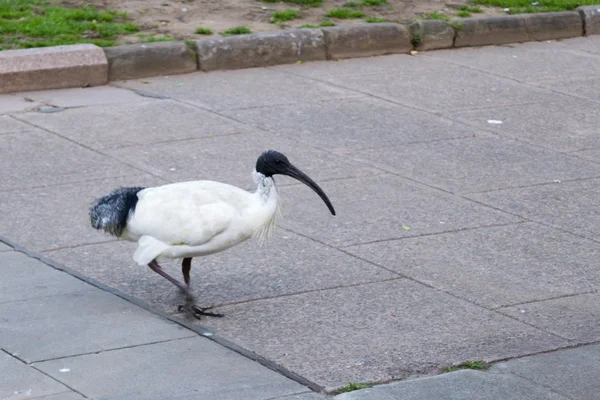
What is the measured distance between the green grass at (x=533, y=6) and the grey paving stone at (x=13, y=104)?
6.55 meters

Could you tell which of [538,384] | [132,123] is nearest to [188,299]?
[538,384]

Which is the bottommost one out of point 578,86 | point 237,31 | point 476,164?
point 476,164

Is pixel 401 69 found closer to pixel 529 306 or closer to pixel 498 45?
pixel 498 45

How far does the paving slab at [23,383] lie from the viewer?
4.88 m

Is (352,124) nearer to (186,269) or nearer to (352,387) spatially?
(186,269)

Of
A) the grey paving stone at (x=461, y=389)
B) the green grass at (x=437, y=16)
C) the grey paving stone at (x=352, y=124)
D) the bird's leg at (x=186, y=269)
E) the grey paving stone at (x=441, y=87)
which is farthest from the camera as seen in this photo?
the green grass at (x=437, y=16)

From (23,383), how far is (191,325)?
3.54ft

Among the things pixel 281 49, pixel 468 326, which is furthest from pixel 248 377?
pixel 281 49

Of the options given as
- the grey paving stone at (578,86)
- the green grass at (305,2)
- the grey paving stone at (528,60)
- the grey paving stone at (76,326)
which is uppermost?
the green grass at (305,2)

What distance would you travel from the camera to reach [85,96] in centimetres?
1046

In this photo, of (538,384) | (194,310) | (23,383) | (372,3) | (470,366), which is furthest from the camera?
(372,3)

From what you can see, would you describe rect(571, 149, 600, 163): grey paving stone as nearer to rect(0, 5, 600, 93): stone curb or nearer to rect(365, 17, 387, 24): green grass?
rect(0, 5, 600, 93): stone curb

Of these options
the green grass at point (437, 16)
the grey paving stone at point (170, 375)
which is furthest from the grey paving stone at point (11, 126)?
the green grass at point (437, 16)

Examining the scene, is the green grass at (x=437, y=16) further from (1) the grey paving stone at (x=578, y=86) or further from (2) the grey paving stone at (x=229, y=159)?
(2) the grey paving stone at (x=229, y=159)
